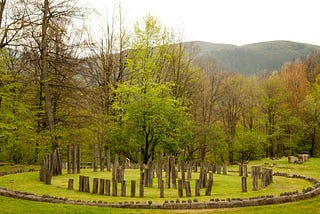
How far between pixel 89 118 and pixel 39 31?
22.2 ft

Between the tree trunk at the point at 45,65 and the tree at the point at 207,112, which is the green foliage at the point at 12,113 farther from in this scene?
the tree at the point at 207,112

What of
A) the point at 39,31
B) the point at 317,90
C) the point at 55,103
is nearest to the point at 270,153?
the point at 317,90

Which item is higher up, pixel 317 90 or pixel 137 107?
pixel 317 90

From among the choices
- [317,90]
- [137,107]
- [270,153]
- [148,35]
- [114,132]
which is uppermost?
[148,35]

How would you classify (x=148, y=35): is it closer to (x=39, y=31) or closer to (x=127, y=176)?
(x=39, y=31)

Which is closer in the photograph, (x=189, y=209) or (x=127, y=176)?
(x=189, y=209)

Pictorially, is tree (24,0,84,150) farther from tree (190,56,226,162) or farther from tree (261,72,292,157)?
tree (261,72,292,157)

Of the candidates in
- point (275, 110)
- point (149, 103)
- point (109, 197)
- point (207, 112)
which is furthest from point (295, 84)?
point (109, 197)

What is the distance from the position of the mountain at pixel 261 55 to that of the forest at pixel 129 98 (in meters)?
77.4

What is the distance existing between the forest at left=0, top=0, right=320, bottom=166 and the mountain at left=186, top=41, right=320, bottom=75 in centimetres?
7740

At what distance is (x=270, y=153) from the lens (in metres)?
53.2

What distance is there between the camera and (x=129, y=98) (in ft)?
102

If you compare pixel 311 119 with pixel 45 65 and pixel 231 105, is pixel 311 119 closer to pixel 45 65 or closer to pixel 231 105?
pixel 231 105

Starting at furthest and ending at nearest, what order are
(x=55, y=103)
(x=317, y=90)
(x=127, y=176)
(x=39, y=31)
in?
(x=317, y=90)
(x=55, y=103)
(x=39, y=31)
(x=127, y=176)
